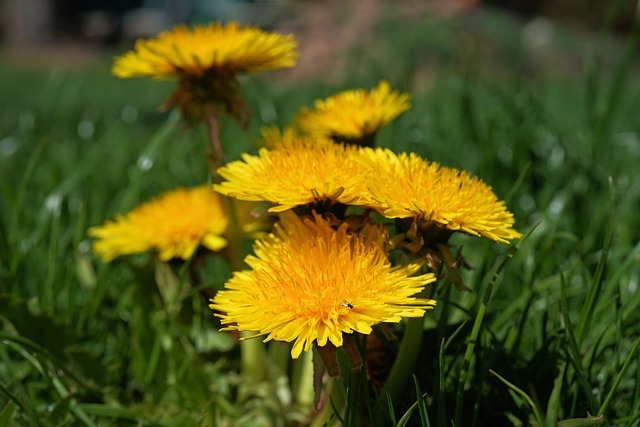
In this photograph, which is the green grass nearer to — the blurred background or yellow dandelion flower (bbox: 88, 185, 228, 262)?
yellow dandelion flower (bbox: 88, 185, 228, 262)

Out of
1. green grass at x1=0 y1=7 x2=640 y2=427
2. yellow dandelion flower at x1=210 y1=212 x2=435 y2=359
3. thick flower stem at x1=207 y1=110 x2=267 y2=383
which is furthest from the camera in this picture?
thick flower stem at x1=207 y1=110 x2=267 y2=383

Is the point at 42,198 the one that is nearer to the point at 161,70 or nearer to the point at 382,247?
the point at 161,70

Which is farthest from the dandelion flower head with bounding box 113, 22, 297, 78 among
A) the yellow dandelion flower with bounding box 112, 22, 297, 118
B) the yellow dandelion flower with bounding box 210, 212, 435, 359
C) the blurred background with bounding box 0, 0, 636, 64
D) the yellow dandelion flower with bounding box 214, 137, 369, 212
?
the blurred background with bounding box 0, 0, 636, 64

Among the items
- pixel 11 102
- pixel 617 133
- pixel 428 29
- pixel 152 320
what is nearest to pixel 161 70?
pixel 152 320

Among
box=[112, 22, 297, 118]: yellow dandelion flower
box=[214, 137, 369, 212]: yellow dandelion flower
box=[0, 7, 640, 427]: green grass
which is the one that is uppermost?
box=[112, 22, 297, 118]: yellow dandelion flower

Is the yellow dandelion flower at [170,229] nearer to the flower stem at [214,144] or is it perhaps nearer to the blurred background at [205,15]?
the flower stem at [214,144]

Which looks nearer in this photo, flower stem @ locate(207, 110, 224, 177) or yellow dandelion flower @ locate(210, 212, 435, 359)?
yellow dandelion flower @ locate(210, 212, 435, 359)

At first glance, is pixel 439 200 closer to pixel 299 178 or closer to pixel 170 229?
pixel 299 178
